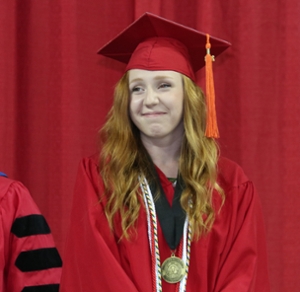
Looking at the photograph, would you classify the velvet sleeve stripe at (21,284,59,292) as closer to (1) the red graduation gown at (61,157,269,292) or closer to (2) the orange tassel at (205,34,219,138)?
(1) the red graduation gown at (61,157,269,292)

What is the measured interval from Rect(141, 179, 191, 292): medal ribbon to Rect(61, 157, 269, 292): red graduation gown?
2cm

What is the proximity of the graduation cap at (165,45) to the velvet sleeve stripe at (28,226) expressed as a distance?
592 millimetres

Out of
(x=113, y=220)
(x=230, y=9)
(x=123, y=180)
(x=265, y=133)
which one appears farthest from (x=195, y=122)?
(x=230, y=9)

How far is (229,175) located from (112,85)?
78 cm

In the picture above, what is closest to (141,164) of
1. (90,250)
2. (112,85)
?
(90,250)

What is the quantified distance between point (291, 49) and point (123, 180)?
1036 millimetres

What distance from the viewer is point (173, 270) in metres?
1.59

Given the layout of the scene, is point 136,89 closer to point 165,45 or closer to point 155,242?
point 165,45

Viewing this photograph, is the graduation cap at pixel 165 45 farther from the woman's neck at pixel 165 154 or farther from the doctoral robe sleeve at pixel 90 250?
the doctoral robe sleeve at pixel 90 250

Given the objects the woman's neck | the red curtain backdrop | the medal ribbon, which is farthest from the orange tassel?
the red curtain backdrop

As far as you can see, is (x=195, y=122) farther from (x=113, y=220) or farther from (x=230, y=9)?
(x=230, y=9)

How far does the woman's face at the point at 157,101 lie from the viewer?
5.44 feet

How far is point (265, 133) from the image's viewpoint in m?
2.24

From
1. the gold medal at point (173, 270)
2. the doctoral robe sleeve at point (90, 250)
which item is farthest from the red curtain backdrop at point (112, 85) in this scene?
the gold medal at point (173, 270)
